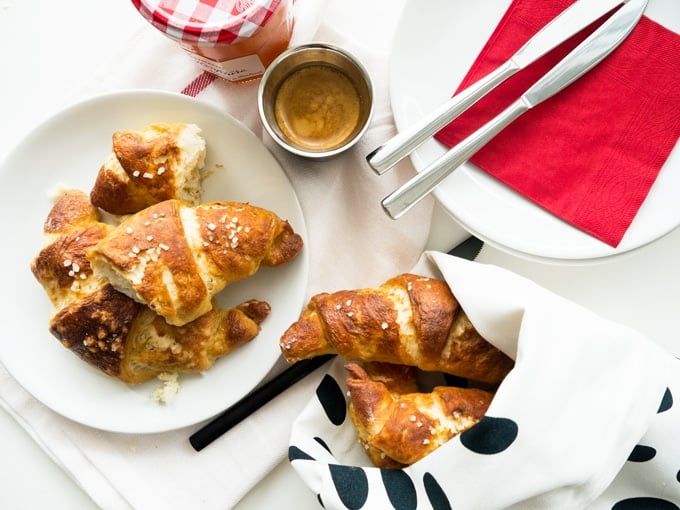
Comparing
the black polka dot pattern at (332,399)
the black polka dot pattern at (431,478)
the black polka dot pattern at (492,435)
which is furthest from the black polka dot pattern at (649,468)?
the black polka dot pattern at (332,399)

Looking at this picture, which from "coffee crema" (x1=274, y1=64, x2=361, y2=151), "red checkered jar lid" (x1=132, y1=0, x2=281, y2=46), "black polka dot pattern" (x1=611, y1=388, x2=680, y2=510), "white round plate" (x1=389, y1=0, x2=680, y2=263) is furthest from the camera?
"coffee crema" (x1=274, y1=64, x2=361, y2=151)

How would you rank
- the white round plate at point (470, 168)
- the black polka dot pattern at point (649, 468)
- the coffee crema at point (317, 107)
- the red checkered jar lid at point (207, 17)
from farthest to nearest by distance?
the coffee crema at point (317, 107) → the white round plate at point (470, 168) → the black polka dot pattern at point (649, 468) → the red checkered jar lid at point (207, 17)

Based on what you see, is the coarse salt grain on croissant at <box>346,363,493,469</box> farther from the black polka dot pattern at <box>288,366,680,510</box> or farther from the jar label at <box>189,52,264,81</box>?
the jar label at <box>189,52,264,81</box>

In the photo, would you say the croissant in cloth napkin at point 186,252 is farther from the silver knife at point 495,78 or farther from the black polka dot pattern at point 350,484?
the black polka dot pattern at point 350,484

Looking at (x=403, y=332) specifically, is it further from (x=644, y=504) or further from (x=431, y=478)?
(x=644, y=504)

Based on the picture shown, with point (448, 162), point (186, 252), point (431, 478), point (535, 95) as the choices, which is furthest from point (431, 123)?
point (431, 478)

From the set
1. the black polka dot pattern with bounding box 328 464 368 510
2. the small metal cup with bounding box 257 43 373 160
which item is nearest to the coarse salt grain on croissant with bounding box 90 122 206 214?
the small metal cup with bounding box 257 43 373 160

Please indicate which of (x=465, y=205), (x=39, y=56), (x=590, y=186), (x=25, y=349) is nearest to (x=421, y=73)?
(x=465, y=205)
